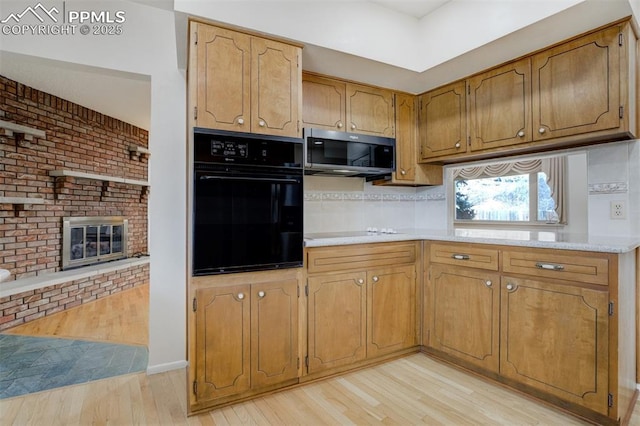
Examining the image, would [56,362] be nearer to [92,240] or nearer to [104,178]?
[92,240]

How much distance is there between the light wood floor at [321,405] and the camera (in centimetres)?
185

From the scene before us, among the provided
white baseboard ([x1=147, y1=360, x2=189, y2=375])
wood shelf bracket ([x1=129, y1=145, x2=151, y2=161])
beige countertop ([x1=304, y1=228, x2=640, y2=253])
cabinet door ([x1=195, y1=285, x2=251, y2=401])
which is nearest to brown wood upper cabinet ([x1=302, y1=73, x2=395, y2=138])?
beige countertop ([x1=304, y1=228, x2=640, y2=253])

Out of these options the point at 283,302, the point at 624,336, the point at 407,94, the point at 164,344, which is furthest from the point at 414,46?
the point at 164,344

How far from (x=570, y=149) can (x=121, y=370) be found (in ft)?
12.2

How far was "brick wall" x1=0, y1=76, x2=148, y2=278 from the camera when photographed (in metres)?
3.54

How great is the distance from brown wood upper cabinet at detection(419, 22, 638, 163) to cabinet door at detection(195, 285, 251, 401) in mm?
2132

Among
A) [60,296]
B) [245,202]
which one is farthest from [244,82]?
[60,296]

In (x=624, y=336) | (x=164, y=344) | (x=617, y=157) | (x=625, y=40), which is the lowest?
(x=164, y=344)

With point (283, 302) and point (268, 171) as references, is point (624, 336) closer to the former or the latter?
point (283, 302)

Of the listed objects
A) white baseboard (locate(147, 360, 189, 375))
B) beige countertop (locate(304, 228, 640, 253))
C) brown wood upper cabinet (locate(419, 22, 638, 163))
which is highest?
brown wood upper cabinet (locate(419, 22, 638, 163))

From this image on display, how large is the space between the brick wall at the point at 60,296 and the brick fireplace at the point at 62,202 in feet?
0.03

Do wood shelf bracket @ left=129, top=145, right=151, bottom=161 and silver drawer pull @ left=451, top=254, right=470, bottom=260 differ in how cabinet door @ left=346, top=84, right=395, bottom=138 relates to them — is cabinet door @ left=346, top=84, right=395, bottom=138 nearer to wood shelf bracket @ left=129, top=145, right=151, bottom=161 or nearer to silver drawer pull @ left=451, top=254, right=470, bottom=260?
silver drawer pull @ left=451, top=254, right=470, bottom=260

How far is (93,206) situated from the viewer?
4.62 metres

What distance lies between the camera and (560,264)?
6.24 feet
